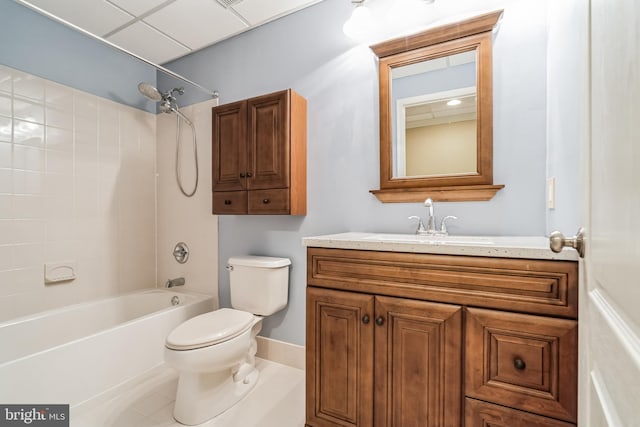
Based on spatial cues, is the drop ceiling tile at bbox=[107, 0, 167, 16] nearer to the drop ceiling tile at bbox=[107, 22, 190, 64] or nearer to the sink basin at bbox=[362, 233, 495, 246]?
the drop ceiling tile at bbox=[107, 22, 190, 64]

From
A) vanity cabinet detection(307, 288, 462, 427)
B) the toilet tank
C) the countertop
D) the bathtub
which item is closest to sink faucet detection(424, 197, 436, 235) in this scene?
the countertop

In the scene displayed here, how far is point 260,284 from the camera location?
1809mm

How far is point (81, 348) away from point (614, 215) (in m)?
2.14

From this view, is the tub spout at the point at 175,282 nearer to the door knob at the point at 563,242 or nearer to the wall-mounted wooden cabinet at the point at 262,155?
the wall-mounted wooden cabinet at the point at 262,155

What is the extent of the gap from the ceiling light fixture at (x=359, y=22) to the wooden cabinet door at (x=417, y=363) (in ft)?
4.72

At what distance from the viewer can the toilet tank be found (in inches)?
70.6

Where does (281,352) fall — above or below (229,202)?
below

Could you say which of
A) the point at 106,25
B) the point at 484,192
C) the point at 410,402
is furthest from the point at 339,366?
the point at 106,25

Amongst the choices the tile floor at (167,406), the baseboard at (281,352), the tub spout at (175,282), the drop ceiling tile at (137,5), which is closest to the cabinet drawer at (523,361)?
the tile floor at (167,406)

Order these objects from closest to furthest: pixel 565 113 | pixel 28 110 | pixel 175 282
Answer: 1. pixel 565 113
2. pixel 28 110
3. pixel 175 282

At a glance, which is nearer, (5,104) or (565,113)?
(565,113)

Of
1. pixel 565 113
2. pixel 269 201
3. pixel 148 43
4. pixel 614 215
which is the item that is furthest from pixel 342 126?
pixel 148 43

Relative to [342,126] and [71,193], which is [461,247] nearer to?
[342,126]

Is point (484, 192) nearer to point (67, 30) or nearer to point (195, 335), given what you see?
point (195, 335)
